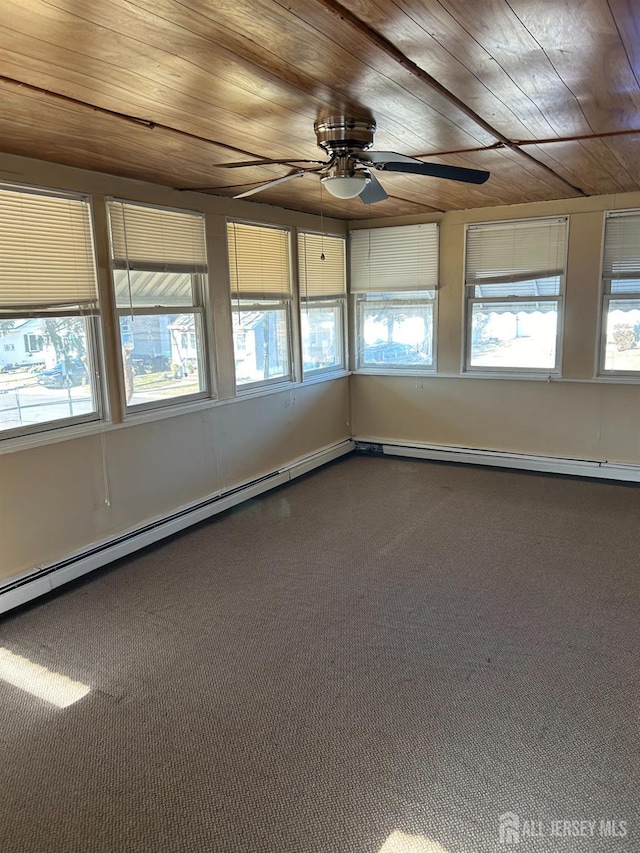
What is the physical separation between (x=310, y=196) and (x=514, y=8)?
2.96 metres

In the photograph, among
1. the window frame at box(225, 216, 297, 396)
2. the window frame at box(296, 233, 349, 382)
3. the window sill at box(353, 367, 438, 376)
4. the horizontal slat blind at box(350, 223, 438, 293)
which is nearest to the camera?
the window frame at box(225, 216, 297, 396)

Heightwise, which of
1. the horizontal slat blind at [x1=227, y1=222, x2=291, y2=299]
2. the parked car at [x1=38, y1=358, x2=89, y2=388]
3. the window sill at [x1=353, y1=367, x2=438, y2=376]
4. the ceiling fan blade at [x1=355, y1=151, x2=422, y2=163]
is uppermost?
the ceiling fan blade at [x1=355, y1=151, x2=422, y2=163]

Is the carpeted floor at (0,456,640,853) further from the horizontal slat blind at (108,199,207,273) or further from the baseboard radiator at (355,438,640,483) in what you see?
the horizontal slat blind at (108,199,207,273)

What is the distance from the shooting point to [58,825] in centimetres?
189

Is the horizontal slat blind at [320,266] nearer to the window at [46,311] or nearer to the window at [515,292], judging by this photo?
the window at [515,292]

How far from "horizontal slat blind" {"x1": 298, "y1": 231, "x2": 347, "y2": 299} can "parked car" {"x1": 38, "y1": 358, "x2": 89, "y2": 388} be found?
92.8 inches

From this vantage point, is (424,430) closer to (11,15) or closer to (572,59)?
(572,59)

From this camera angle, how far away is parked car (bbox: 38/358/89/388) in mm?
3398

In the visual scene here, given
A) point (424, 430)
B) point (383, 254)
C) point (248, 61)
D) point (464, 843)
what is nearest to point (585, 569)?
point (464, 843)

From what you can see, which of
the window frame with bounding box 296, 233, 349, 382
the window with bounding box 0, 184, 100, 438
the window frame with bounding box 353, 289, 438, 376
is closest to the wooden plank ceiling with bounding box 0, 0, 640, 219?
the window with bounding box 0, 184, 100, 438

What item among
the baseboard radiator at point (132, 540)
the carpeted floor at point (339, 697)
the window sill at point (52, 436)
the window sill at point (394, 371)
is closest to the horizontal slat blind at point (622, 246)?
the window sill at point (394, 371)

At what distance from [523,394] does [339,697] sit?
3719mm

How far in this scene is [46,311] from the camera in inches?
130

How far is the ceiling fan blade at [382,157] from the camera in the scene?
8.31 ft
